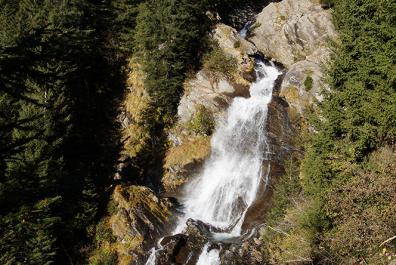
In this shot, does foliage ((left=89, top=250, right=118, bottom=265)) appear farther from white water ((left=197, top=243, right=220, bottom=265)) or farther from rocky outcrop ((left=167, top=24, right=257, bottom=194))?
Answer: rocky outcrop ((left=167, top=24, right=257, bottom=194))

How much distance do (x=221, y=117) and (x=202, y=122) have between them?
6.08ft

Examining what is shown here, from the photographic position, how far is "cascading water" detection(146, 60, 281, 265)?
29328mm

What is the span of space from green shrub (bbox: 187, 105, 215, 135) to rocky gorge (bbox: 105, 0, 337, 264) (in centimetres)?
9

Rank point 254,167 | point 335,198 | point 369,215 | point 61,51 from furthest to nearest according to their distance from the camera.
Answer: point 254,167 → point 335,198 → point 369,215 → point 61,51

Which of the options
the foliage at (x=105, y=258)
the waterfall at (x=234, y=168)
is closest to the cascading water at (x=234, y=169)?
the waterfall at (x=234, y=168)

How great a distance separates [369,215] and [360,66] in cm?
978

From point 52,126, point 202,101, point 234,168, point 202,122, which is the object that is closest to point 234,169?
point 234,168

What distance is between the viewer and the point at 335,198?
14.0 metres

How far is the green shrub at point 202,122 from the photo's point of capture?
→ 1422 inches

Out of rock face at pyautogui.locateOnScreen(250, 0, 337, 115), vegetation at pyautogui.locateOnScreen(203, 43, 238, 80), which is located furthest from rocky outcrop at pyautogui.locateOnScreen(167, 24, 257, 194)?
rock face at pyautogui.locateOnScreen(250, 0, 337, 115)

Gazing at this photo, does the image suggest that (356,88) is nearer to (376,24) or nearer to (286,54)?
(376,24)

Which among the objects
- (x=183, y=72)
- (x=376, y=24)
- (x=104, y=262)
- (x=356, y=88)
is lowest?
(x=104, y=262)

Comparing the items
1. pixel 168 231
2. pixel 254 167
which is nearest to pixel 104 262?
pixel 168 231

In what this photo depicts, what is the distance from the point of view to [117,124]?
38.5 m
